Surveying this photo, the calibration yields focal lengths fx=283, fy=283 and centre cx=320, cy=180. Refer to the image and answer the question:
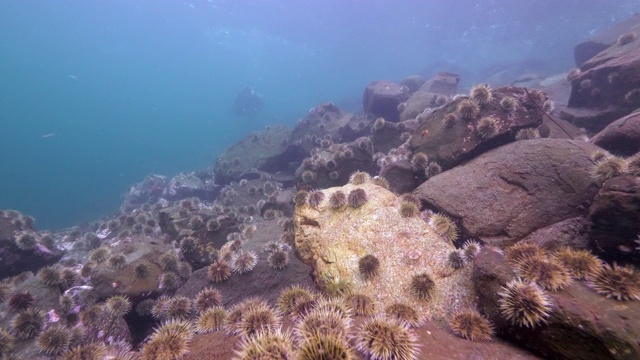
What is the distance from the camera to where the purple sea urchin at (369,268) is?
244 inches

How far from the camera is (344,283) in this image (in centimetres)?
639

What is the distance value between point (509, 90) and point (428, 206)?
20.3 ft

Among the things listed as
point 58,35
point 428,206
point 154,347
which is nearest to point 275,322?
point 154,347

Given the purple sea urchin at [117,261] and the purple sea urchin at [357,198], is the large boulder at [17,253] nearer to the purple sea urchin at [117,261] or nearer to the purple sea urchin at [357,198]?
the purple sea urchin at [117,261]

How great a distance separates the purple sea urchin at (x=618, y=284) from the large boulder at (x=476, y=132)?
5954mm

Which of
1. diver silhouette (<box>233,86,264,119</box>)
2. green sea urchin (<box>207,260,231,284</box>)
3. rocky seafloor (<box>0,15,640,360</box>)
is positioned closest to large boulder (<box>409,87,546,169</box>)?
rocky seafloor (<box>0,15,640,360</box>)

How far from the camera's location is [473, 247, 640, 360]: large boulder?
336cm

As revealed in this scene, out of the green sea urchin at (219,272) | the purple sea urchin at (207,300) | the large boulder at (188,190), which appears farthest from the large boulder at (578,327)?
the large boulder at (188,190)

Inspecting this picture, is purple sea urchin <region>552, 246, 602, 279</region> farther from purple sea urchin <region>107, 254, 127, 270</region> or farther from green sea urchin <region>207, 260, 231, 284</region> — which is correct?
purple sea urchin <region>107, 254, 127, 270</region>

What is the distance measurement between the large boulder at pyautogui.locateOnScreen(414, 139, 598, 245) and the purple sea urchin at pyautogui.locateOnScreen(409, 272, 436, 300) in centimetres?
224

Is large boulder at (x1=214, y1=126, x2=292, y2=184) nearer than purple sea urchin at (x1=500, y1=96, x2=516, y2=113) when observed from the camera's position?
No

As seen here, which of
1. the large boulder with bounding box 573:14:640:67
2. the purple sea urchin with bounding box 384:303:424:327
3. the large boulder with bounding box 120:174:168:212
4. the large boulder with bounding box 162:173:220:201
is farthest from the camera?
the large boulder with bounding box 120:174:168:212

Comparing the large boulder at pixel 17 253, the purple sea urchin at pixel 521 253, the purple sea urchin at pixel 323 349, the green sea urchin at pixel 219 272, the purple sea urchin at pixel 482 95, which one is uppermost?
the purple sea urchin at pixel 482 95

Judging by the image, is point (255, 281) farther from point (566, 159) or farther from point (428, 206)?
point (566, 159)
